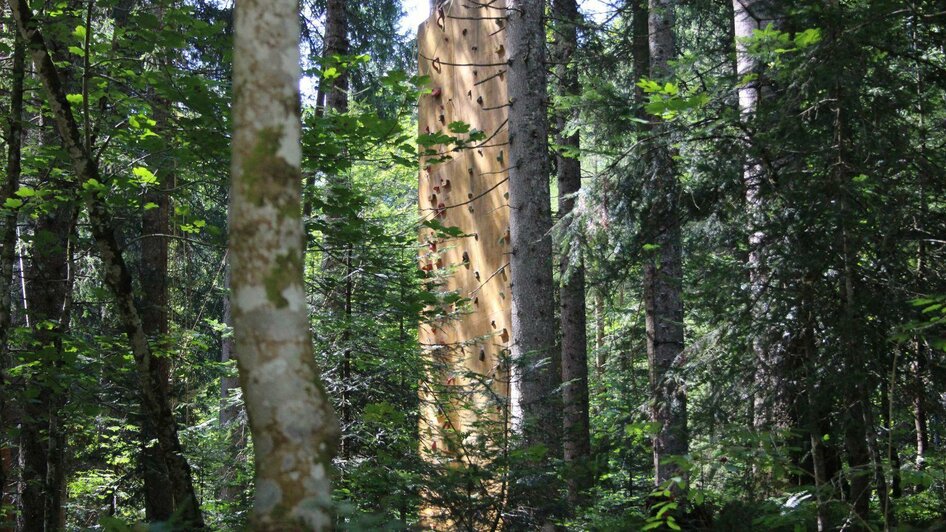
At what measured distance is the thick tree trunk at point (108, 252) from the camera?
4.39 m

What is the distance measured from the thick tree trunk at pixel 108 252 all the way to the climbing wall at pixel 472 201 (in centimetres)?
226

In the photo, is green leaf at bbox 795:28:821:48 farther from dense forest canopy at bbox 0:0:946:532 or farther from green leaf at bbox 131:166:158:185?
green leaf at bbox 131:166:158:185

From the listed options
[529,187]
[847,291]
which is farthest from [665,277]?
[529,187]

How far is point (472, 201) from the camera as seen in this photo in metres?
7.38

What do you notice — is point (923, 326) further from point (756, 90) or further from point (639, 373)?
point (639, 373)

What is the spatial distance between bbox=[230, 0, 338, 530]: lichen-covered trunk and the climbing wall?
3.82 m

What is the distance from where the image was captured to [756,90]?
5391mm

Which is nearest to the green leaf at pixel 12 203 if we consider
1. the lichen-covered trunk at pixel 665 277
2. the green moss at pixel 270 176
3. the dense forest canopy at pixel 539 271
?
the dense forest canopy at pixel 539 271

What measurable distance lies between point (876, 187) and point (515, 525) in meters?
2.58

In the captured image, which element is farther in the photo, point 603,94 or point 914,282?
point 603,94

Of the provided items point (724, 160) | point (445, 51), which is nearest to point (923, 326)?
point (724, 160)

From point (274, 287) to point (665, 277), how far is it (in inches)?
103

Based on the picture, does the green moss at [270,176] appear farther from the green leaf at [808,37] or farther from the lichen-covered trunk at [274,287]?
the green leaf at [808,37]

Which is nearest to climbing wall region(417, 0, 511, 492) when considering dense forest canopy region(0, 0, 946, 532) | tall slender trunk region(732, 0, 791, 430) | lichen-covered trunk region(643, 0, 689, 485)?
dense forest canopy region(0, 0, 946, 532)
